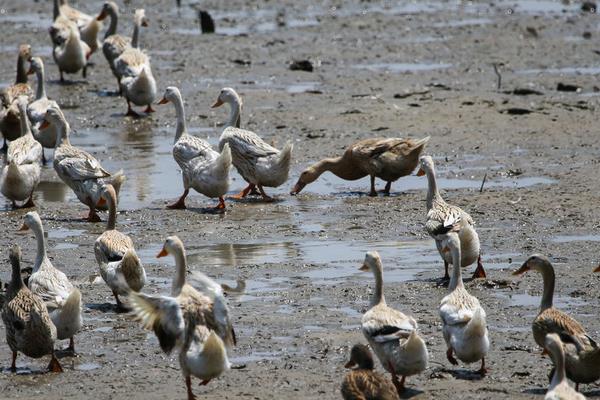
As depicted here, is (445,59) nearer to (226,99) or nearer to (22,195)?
(226,99)

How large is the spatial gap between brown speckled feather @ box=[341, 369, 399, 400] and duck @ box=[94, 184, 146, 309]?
2671mm

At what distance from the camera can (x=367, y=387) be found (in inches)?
323

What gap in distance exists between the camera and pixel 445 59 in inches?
915

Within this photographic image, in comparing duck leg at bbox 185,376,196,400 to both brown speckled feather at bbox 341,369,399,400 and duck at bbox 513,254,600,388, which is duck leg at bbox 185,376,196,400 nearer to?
brown speckled feather at bbox 341,369,399,400

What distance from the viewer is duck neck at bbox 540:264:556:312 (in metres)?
9.66

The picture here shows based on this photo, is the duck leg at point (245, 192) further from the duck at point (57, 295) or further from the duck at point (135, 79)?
the duck at point (57, 295)

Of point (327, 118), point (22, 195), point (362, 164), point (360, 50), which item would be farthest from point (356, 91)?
point (22, 195)

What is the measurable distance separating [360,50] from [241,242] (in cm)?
1151

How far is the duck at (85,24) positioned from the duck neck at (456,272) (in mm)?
14299

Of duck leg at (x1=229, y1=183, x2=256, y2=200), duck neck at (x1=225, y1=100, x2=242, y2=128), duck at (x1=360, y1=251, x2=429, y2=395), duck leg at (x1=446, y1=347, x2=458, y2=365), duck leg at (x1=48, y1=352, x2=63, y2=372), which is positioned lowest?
duck leg at (x1=229, y1=183, x2=256, y2=200)

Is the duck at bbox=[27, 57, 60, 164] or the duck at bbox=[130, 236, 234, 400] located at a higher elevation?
the duck at bbox=[130, 236, 234, 400]

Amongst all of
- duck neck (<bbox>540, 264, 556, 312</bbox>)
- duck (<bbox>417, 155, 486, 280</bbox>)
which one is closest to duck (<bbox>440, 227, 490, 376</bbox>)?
duck neck (<bbox>540, 264, 556, 312</bbox>)

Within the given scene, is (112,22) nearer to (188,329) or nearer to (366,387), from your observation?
(188,329)

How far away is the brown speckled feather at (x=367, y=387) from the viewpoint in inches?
322
